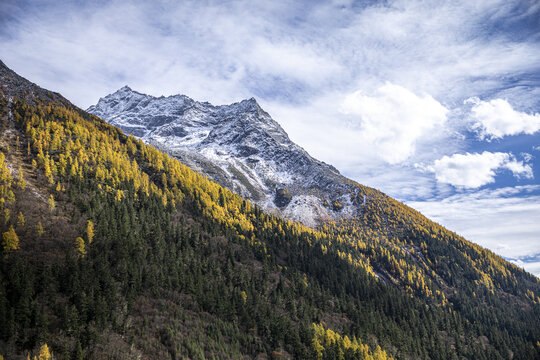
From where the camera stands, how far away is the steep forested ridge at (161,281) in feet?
247

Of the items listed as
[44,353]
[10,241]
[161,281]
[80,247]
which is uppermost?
[80,247]

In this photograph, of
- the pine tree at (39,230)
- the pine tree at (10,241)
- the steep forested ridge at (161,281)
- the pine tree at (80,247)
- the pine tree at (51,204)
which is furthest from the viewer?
the pine tree at (51,204)

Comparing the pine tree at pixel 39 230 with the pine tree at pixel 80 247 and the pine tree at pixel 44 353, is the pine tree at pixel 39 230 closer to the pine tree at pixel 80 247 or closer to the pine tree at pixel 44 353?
the pine tree at pixel 80 247

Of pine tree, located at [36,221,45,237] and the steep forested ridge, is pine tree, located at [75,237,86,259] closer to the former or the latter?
the steep forested ridge

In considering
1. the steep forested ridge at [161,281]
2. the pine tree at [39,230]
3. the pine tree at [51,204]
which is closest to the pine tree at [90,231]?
the steep forested ridge at [161,281]

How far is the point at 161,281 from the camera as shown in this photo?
104 m

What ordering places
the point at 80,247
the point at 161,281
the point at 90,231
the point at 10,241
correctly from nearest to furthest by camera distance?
the point at 10,241 → the point at 80,247 → the point at 90,231 → the point at 161,281

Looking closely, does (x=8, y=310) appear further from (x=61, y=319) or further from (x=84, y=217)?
(x=84, y=217)

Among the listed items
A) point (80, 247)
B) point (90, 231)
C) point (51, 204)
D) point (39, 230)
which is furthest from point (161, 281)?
point (51, 204)

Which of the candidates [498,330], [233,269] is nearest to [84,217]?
[233,269]

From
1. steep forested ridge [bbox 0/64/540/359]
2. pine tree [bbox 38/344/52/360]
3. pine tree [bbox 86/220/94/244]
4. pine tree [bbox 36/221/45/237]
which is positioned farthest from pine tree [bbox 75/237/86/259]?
pine tree [bbox 38/344/52/360]

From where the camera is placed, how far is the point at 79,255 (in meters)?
93.9

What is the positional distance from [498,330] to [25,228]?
9414 inches

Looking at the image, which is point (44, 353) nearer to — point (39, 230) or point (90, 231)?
point (39, 230)
